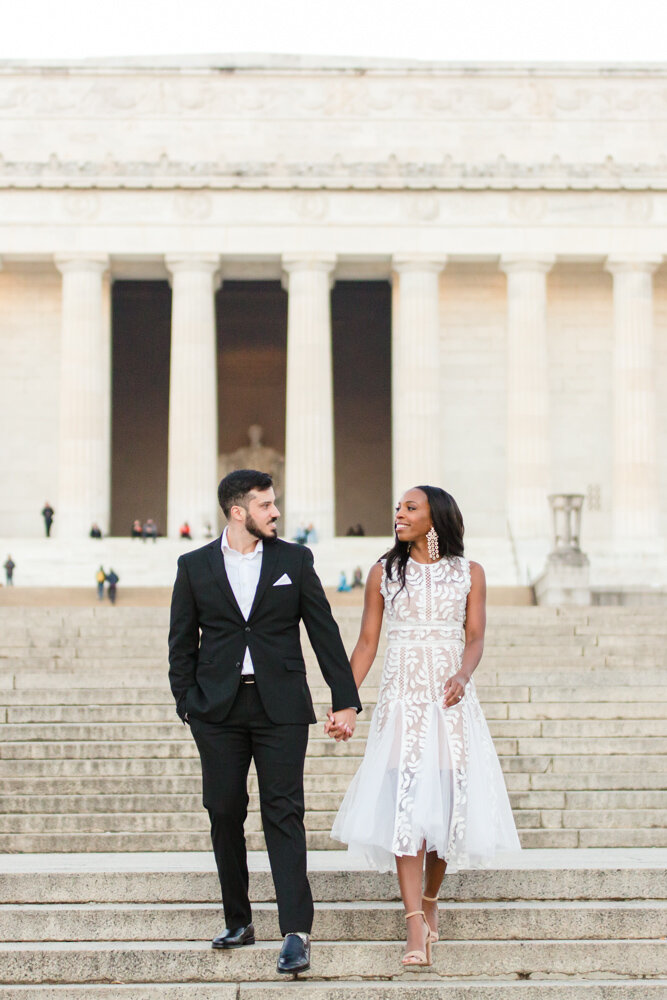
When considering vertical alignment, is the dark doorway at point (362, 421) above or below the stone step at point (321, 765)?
above

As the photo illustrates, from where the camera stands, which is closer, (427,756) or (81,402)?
(427,756)

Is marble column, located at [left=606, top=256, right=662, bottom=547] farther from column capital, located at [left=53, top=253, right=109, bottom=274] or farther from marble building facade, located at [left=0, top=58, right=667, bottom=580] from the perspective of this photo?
column capital, located at [left=53, top=253, right=109, bottom=274]

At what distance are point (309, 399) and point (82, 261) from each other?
8.61 metres

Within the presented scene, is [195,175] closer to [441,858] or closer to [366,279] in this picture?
[366,279]

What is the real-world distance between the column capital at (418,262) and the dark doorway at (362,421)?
11.8 m

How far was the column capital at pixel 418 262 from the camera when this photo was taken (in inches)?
1790

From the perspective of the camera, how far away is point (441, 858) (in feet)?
27.3

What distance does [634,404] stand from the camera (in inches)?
1827

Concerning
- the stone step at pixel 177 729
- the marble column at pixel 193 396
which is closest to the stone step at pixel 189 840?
the stone step at pixel 177 729

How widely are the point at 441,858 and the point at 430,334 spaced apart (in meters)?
38.6

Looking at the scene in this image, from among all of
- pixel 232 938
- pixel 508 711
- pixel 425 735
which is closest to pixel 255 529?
pixel 425 735

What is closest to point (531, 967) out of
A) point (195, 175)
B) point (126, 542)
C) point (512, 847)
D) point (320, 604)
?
point (512, 847)

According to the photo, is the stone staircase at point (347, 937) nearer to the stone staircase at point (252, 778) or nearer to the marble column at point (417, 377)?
the stone staircase at point (252, 778)

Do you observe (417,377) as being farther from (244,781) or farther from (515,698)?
(244,781)
